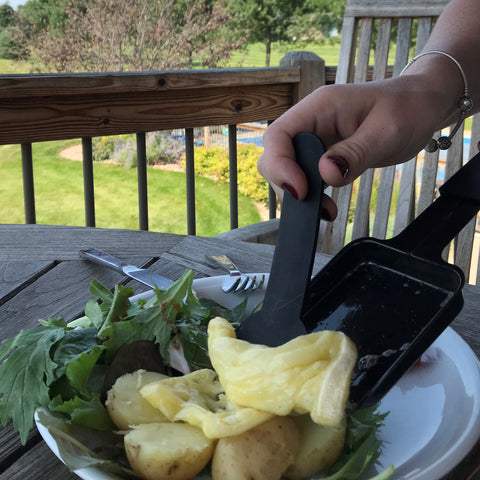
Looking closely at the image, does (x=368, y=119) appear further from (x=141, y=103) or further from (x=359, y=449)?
(x=141, y=103)

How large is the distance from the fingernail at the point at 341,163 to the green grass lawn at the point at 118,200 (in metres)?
6.48

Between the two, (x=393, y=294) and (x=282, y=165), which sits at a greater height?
(x=282, y=165)

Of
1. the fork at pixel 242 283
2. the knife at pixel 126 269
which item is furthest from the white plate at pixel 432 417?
the knife at pixel 126 269

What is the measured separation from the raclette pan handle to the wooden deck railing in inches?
45.8

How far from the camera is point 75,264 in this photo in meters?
0.91

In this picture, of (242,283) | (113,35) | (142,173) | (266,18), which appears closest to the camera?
(242,283)

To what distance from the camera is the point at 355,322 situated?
0.51m

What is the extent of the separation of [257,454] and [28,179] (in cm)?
152

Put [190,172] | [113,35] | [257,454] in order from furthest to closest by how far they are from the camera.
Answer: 1. [113,35]
2. [190,172]
3. [257,454]

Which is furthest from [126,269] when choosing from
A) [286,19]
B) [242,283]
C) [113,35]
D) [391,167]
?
[286,19]

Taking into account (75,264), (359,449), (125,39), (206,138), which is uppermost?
(359,449)

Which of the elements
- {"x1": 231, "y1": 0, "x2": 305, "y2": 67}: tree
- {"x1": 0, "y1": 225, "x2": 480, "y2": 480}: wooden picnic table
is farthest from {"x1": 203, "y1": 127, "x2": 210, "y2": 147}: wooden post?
{"x1": 0, "y1": 225, "x2": 480, "y2": 480}: wooden picnic table

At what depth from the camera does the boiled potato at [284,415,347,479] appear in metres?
0.42

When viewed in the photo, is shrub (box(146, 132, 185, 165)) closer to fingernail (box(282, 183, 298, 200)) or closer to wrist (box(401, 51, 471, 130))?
wrist (box(401, 51, 471, 130))
